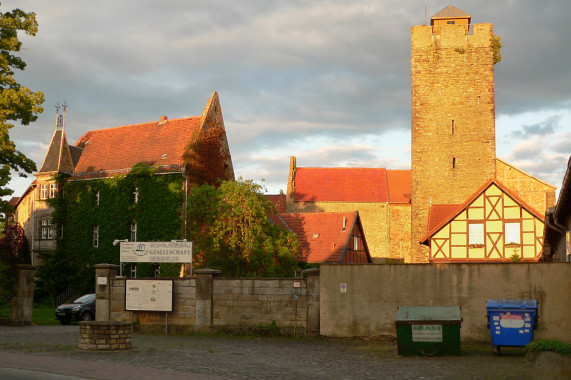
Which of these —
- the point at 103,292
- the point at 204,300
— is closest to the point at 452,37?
the point at 204,300

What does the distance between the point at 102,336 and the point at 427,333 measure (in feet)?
24.3

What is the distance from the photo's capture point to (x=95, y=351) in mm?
14859

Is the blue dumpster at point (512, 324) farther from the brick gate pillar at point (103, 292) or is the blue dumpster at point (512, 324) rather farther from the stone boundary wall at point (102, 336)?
the brick gate pillar at point (103, 292)

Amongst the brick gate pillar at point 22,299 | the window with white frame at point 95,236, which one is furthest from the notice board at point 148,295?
the window with white frame at point 95,236

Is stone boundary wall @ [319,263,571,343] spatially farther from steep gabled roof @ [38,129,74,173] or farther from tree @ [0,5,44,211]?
steep gabled roof @ [38,129,74,173]

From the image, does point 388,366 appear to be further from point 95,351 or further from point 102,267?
point 102,267

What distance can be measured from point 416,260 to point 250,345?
92.6 feet

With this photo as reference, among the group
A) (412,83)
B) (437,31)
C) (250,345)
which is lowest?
(250,345)

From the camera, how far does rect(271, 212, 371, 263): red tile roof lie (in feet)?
137

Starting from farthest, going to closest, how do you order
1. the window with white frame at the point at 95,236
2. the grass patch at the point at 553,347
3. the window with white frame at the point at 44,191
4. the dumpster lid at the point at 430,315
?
1. the window with white frame at the point at 44,191
2. the window with white frame at the point at 95,236
3. the dumpster lid at the point at 430,315
4. the grass patch at the point at 553,347

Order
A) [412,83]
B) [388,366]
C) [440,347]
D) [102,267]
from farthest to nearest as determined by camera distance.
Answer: [412,83] → [102,267] → [440,347] → [388,366]

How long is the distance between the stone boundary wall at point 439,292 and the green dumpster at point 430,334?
3.38m

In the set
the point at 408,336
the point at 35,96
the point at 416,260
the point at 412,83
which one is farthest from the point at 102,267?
the point at 412,83

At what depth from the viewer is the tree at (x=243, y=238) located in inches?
1422
